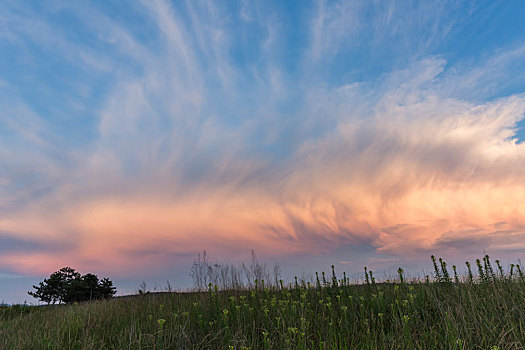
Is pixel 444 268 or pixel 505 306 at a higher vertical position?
pixel 444 268

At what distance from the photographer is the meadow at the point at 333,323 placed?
6.29 m

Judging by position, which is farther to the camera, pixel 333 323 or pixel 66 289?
pixel 66 289

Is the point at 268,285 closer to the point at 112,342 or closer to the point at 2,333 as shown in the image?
the point at 112,342

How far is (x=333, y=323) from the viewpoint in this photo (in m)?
7.21

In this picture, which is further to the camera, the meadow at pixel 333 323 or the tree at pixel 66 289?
the tree at pixel 66 289

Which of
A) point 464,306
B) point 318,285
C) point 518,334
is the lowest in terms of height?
point 518,334

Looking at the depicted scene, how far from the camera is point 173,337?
276 inches

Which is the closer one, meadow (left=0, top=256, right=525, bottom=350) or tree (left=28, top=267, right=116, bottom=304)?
meadow (left=0, top=256, right=525, bottom=350)

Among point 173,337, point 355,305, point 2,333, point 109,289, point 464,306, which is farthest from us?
point 109,289

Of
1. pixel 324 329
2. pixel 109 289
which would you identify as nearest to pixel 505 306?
pixel 324 329

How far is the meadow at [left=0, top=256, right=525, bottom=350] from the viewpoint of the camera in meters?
6.29

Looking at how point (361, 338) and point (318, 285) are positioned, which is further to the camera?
point (318, 285)

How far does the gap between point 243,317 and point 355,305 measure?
8.51ft

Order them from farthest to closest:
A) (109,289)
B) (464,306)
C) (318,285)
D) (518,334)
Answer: (109,289), (318,285), (464,306), (518,334)
